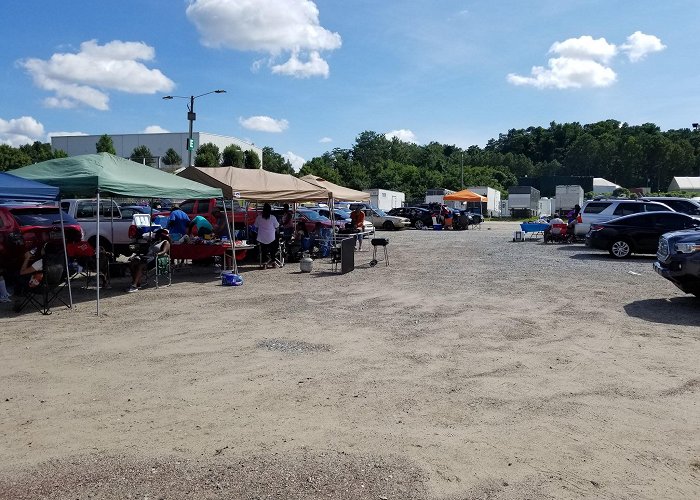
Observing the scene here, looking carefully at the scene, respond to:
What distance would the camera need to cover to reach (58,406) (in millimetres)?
5363

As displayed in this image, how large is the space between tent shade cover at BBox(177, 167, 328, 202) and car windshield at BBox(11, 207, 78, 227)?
3.09m

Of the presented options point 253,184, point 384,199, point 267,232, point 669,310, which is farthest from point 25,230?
point 384,199

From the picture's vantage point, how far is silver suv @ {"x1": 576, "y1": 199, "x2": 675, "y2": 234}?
21.6 m

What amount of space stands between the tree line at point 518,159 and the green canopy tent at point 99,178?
60423 millimetres

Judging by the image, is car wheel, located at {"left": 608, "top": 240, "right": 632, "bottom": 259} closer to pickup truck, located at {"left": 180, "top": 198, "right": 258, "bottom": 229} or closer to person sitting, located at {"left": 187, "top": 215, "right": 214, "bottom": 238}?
pickup truck, located at {"left": 180, "top": 198, "right": 258, "bottom": 229}

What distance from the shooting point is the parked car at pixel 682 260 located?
9.73 meters

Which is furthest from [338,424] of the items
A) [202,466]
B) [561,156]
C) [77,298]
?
[561,156]

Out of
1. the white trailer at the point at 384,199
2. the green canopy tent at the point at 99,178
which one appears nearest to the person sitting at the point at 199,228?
the green canopy tent at the point at 99,178

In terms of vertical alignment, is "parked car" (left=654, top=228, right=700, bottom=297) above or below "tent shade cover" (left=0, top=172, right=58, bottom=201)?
below

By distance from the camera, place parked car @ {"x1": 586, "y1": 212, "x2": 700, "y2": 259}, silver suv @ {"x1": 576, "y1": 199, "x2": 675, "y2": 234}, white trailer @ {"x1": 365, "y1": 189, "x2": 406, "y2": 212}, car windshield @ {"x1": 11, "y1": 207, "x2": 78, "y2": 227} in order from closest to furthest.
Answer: car windshield @ {"x1": 11, "y1": 207, "x2": 78, "y2": 227}, parked car @ {"x1": 586, "y1": 212, "x2": 700, "y2": 259}, silver suv @ {"x1": 576, "y1": 199, "x2": 675, "y2": 234}, white trailer @ {"x1": 365, "y1": 189, "x2": 406, "y2": 212}

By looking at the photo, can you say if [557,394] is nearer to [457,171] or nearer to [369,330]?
[369,330]

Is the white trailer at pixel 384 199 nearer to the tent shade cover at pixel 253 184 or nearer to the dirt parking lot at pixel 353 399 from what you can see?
the tent shade cover at pixel 253 184

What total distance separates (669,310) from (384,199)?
141 feet

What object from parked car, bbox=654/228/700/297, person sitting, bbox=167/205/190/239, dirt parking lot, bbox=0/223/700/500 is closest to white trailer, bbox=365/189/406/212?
person sitting, bbox=167/205/190/239
